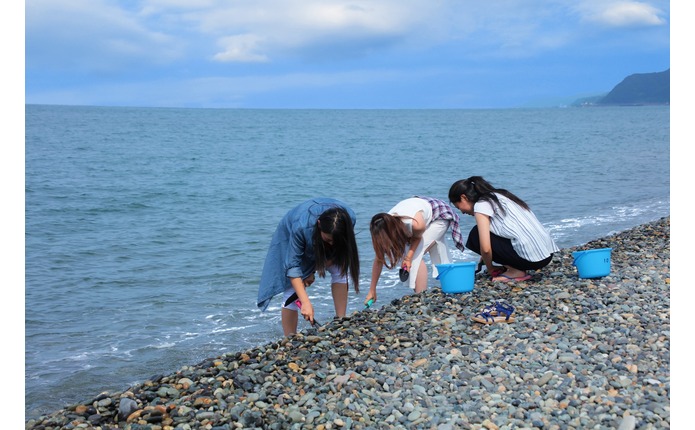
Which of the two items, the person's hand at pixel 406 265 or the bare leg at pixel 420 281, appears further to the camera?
the bare leg at pixel 420 281

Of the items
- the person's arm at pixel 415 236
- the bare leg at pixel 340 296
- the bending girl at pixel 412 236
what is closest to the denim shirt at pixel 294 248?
the bare leg at pixel 340 296

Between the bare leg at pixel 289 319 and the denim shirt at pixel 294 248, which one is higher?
the denim shirt at pixel 294 248

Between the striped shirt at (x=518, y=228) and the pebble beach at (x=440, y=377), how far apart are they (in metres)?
0.58

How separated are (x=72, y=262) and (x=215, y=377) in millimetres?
7762

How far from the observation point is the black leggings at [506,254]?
7.08 meters

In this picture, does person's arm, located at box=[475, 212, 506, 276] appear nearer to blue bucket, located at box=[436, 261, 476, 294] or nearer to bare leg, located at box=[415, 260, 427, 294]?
blue bucket, located at box=[436, 261, 476, 294]

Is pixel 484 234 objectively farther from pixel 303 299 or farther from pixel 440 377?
pixel 440 377

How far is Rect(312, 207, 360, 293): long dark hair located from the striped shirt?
1647 mm

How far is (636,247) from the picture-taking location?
890cm

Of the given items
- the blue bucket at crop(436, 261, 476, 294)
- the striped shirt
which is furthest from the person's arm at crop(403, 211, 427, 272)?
the striped shirt

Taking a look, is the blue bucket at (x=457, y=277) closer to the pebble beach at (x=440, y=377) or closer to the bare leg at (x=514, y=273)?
the pebble beach at (x=440, y=377)

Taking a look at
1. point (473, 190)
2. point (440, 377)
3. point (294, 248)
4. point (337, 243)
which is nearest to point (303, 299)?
point (294, 248)

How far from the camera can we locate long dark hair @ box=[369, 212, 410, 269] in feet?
21.0
